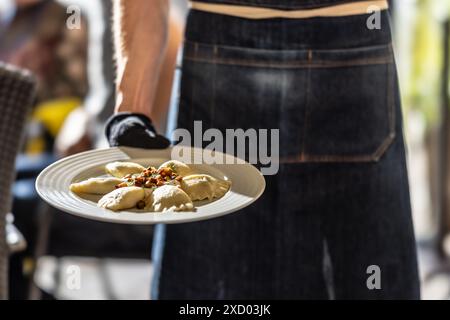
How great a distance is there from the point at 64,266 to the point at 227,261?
171 cm

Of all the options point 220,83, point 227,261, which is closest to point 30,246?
point 227,261

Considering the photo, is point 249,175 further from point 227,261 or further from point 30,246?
point 30,246

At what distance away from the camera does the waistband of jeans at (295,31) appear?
3.67 feet

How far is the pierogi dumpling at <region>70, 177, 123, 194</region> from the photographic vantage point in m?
0.82

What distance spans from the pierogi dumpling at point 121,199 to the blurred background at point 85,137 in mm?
1206

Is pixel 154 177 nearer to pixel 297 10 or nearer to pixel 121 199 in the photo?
pixel 121 199

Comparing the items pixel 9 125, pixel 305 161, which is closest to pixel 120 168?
pixel 305 161

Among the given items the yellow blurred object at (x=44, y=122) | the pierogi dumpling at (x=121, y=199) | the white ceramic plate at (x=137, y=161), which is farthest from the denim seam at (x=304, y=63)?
the yellow blurred object at (x=44, y=122)

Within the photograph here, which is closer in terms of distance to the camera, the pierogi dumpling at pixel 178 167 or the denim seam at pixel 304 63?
the pierogi dumpling at pixel 178 167

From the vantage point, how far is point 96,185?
2.71ft

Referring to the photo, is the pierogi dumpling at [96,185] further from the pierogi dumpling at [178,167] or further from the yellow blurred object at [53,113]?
the yellow blurred object at [53,113]

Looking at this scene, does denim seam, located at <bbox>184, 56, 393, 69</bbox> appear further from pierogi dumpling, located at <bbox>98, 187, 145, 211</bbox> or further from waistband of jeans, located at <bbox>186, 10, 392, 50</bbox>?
pierogi dumpling, located at <bbox>98, 187, 145, 211</bbox>

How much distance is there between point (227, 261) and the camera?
1.24 metres

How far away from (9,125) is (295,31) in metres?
0.64
